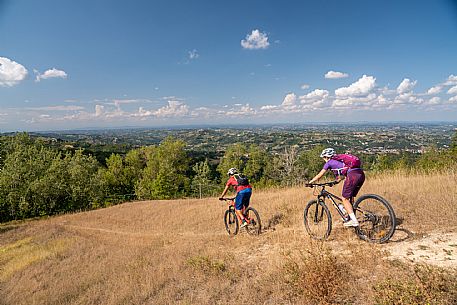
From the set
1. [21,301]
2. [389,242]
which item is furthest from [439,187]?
[21,301]

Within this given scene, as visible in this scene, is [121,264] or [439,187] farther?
[439,187]

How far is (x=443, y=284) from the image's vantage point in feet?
10.5

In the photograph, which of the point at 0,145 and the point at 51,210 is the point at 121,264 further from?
the point at 0,145

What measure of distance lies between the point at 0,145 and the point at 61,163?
1670 cm

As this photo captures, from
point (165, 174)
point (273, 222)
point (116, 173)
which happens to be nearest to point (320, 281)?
point (273, 222)

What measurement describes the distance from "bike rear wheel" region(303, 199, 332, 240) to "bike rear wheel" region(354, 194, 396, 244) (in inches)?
32.0

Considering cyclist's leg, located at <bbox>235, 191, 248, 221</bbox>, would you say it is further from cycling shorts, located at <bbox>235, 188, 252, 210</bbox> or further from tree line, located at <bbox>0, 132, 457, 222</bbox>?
tree line, located at <bbox>0, 132, 457, 222</bbox>

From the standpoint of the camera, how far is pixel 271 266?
4777 mm

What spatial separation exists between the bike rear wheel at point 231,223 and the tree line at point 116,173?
46.6 feet

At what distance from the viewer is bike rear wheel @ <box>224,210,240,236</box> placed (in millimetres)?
7948

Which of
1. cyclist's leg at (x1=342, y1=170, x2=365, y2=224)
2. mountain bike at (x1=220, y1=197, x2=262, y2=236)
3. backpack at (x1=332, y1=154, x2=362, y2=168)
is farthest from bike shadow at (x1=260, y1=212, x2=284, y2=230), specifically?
backpack at (x1=332, y1=154, x2=362, y2=168)

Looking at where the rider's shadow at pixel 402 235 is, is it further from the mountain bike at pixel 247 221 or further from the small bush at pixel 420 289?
the mountain bike at pixel 247 221

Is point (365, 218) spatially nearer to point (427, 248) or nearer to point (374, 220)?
point (374, 220)

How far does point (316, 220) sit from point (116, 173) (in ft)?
174
